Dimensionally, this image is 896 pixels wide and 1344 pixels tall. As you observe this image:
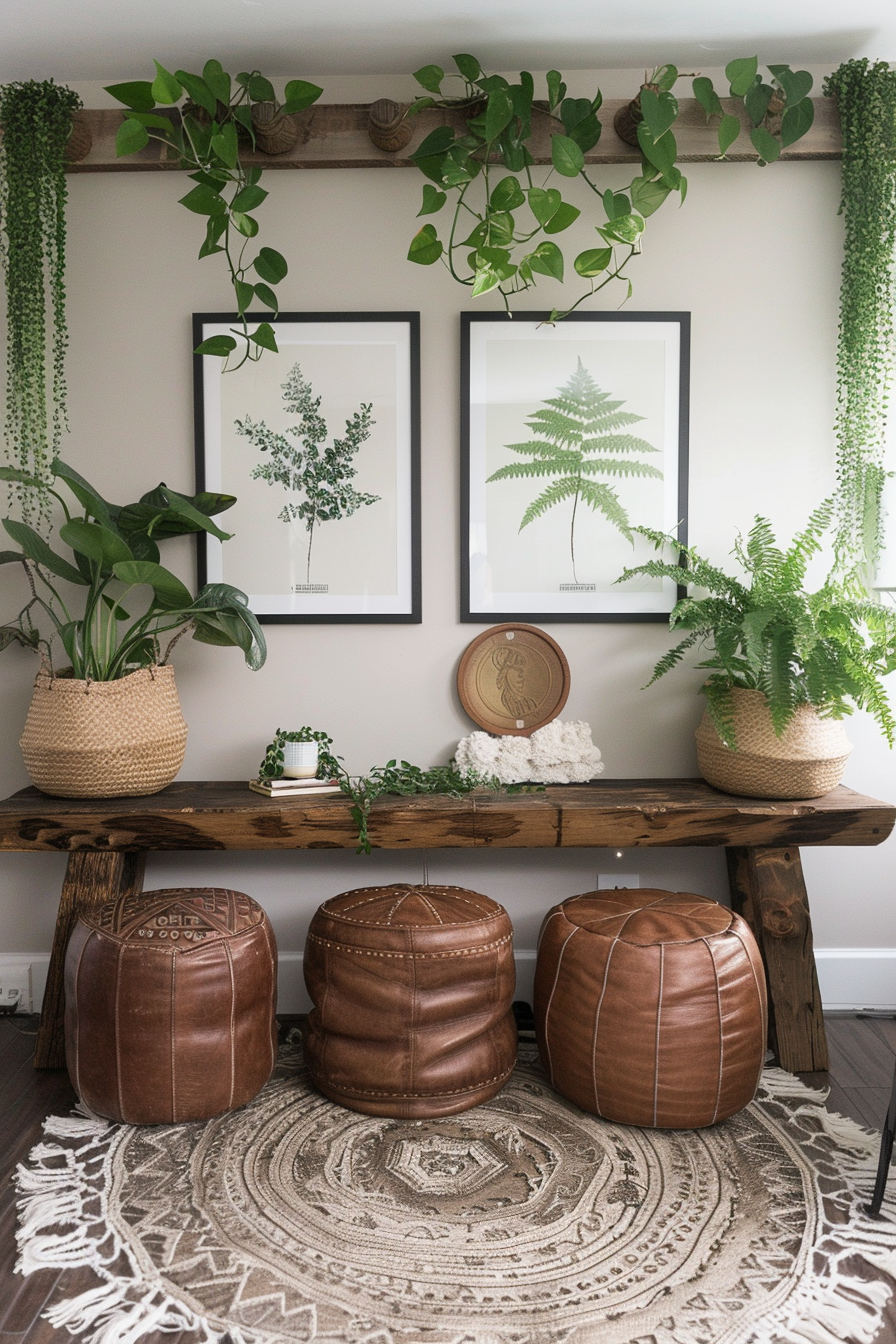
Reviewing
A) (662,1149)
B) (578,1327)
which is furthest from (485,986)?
(578,1327)

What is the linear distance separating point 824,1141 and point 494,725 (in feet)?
4.15

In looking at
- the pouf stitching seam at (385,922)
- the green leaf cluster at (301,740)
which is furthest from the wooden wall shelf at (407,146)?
the pouf stitching seam at (385,922)

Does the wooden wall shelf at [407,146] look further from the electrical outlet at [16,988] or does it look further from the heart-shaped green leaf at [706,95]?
the electrical outlet at [16,988]

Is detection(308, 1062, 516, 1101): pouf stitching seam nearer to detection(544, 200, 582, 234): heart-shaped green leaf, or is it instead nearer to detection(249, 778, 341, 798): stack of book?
detection(249, 778, 341, 798): stack of book

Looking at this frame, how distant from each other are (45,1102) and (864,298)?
2885 millimetres

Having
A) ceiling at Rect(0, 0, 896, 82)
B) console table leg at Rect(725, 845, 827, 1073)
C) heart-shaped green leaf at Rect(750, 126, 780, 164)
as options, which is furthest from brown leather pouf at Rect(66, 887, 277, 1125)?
heart-shaped green leaf at Rect(750, 126, 780, 164)

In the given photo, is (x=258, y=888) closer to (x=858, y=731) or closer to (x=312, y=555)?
(x=312, y=555)

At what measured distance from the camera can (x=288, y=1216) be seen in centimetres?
174

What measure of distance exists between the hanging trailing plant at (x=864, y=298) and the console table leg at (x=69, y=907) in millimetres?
2078

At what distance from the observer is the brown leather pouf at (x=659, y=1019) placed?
1949 millimetres

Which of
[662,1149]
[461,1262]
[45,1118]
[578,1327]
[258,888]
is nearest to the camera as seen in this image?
[578,1327]

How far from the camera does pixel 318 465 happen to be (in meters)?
2.59

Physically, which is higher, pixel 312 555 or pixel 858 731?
pixel 312 555

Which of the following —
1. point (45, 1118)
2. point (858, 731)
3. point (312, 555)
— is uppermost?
point (312, 555)
